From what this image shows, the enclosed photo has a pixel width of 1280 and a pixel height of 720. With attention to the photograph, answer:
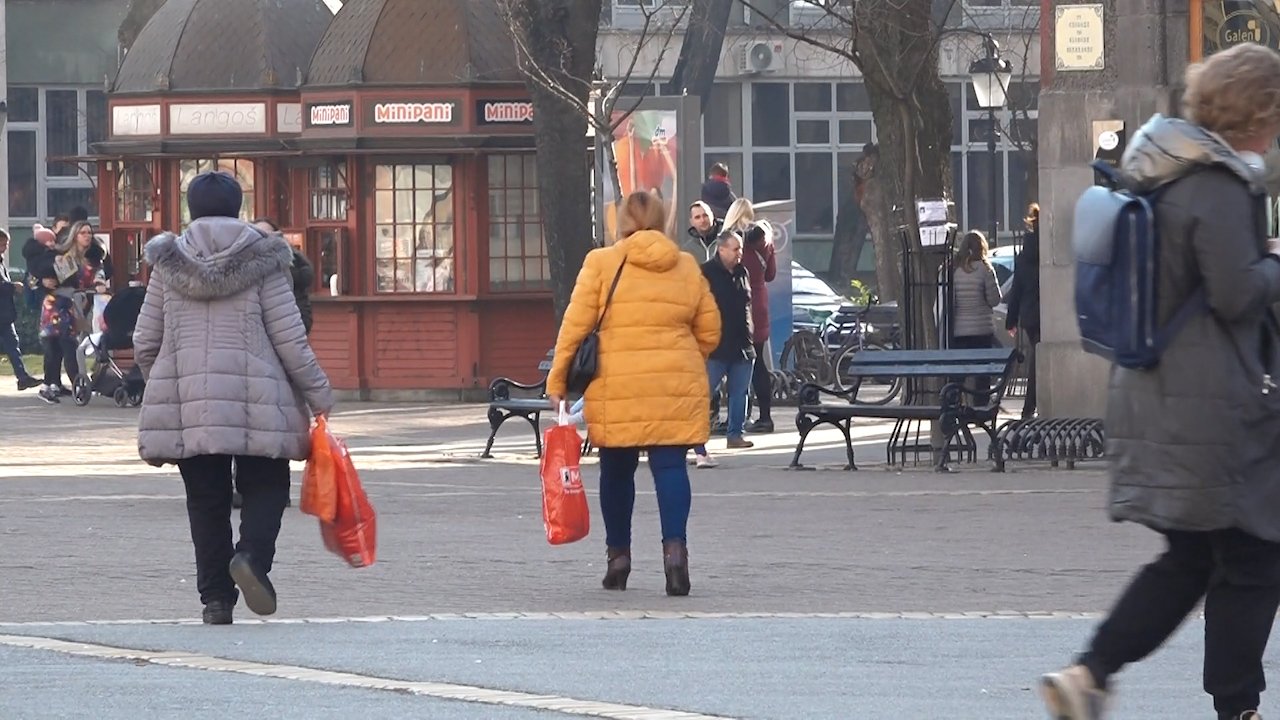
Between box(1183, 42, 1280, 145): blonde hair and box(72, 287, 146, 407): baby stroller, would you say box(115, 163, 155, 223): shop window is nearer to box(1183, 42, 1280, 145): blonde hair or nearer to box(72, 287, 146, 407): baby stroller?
box(72, 287, 146, 407): baby stroller

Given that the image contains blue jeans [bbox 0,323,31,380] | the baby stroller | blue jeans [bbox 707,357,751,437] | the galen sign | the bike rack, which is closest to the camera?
the bike rack

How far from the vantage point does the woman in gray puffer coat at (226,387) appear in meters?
9.52

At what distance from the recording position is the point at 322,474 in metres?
9.87

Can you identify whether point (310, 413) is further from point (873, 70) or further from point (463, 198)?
point (463, 198)

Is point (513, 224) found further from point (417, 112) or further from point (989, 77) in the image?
point (989, 77)

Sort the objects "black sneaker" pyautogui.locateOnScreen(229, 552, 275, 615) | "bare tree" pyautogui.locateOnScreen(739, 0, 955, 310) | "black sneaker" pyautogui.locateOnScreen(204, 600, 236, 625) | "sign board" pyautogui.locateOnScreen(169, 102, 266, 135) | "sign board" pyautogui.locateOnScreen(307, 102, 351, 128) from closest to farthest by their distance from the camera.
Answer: "black sneaker" pyautogui.locateOnScreen(229, 552, 275, 615), "black sneaker" pyautogui.locateOnScreen(204, 600, 236, 625), "bare tree" pyautogui.locateOnScreen(739, 0, 955, 310), "sign board" pyautogui.locateOnScreen(307, 102, 351, 128), "sign board" pyautogui.locateOnScreen(169, 102, 266, 135)

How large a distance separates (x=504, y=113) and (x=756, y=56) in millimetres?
Answer: 29335

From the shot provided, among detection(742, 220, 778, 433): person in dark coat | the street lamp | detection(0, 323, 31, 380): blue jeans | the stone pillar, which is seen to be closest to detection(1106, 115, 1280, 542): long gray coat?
the stone pillar

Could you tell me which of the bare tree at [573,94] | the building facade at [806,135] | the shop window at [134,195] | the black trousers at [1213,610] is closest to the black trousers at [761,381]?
the bare tree at [573,94]

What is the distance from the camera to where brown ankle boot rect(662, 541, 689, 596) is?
10.4m

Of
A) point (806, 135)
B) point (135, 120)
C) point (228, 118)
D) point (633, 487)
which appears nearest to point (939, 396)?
point (633, 487)

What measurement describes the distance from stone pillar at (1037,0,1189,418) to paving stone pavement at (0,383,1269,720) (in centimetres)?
85

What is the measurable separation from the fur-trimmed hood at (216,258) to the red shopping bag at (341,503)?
2.04 feet

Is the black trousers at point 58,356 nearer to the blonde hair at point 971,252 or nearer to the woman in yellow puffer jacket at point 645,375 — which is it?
the blonde hair at point 971,252
